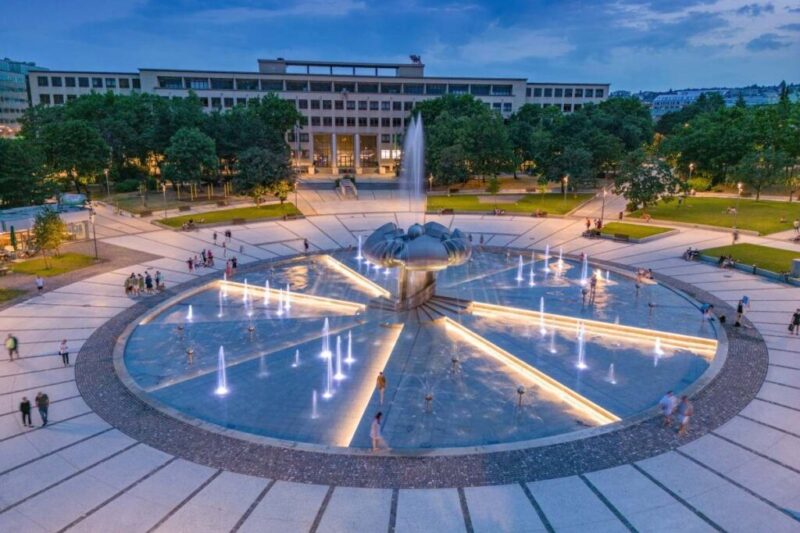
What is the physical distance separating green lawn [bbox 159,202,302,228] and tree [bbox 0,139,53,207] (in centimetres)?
1254

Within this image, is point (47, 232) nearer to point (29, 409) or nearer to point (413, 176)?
point (29, 409)

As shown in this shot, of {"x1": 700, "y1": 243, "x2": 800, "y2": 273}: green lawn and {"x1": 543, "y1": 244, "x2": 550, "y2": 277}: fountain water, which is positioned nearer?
{"x1": 700, "y1": 243, "x2": 800, "y2": 273}: green lawn

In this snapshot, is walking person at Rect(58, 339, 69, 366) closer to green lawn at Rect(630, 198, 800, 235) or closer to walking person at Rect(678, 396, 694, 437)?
walking person at Rect(678, 396, 694, 437)

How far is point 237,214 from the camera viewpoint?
60.2 metres

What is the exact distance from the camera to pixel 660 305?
31.3 metres

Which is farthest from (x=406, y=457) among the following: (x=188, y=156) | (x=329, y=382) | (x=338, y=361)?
(x=188, y=156)

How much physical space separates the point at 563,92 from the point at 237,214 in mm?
94136

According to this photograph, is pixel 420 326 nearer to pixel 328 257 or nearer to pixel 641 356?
pixel 641 356

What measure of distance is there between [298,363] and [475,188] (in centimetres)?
6354

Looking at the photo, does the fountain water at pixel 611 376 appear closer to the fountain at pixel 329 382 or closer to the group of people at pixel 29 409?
the fountain at pixel 329 382

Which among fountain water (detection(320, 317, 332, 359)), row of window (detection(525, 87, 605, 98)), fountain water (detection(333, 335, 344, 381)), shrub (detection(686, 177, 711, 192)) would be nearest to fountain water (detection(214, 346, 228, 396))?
fountain water (detection(320, 317, 332, 359))

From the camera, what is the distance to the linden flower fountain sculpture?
27.1 meters

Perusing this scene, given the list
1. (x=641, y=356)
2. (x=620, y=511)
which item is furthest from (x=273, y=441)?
(x=641, y=356)

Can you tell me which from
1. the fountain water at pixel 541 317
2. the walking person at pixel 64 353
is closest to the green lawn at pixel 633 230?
the fountain water at pixel 541 317
